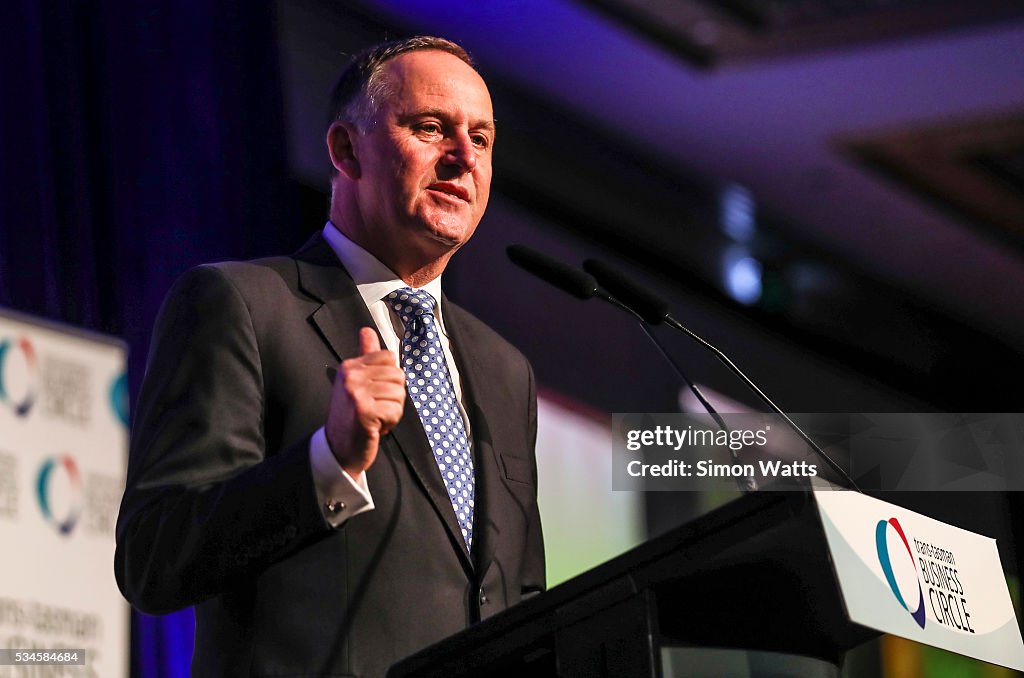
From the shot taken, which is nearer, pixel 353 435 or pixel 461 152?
pixel 353 435

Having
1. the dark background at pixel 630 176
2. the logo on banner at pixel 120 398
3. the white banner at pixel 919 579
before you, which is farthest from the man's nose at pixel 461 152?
the dark background at pixel 630 176

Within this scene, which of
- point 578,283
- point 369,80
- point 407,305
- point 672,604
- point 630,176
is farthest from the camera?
point 630,176

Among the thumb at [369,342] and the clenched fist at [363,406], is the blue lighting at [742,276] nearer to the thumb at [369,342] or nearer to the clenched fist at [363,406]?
the thumb at [369,342]

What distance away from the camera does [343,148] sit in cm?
227

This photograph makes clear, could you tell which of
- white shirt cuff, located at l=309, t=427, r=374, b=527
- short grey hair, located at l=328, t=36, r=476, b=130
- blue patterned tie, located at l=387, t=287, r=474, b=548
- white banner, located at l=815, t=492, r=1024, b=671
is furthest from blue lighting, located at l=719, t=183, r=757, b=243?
white shirt cuff, located at l=309, t=427, r=374, b=527

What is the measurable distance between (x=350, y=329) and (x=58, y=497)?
1.50 metres

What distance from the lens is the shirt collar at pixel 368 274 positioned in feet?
6.77

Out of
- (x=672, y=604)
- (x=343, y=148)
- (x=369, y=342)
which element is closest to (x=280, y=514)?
(x=369, y=342)

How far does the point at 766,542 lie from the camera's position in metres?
1.35

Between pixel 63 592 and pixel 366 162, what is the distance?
4.86ft

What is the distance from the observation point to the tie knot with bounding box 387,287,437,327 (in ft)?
6.73

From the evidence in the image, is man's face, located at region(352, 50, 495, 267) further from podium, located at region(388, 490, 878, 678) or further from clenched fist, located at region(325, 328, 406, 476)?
podium, located at region(388, 490, 878, 678)

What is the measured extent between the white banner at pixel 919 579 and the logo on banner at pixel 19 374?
2140mm

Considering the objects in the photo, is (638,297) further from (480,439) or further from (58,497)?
(58,497)
